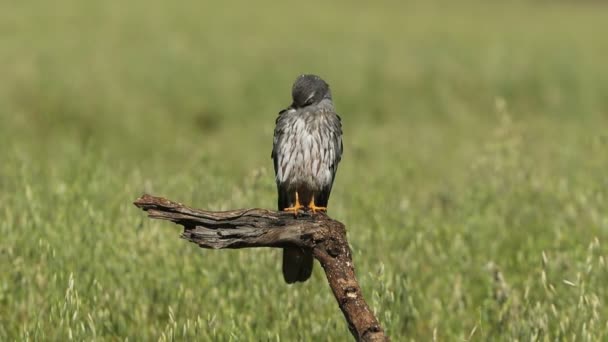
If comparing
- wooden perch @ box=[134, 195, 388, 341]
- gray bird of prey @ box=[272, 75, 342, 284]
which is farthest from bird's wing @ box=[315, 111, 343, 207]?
wooden perch @ box=[134, 195, 388, 341]

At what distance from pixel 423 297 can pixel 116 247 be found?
3.15m

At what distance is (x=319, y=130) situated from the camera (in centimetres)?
611

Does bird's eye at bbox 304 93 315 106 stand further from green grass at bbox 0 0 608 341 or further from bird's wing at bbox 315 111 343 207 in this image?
green grass at bbox 0 0 608 341

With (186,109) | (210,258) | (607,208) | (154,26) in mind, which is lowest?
(210,258)

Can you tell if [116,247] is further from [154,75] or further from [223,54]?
[223,54]

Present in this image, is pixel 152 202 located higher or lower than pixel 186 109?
lower

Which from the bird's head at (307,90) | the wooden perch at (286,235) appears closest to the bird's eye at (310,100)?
the bird's head at (307,90)

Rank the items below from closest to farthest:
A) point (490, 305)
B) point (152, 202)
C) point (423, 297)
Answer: point (152, 202)
point (490, 305)
point (423, 297)

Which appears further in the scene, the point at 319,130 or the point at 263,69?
the point at 263,69

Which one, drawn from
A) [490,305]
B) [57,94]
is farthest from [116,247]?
[57,94]

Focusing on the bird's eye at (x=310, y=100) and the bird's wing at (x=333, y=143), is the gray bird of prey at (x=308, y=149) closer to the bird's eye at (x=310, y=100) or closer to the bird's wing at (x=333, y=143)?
the bird's wing at (x=333, y=143)

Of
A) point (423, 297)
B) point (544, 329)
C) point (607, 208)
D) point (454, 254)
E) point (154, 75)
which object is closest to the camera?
point (544, 329)

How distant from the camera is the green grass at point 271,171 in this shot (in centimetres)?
666

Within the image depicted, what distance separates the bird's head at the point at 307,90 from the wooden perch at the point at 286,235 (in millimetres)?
992
